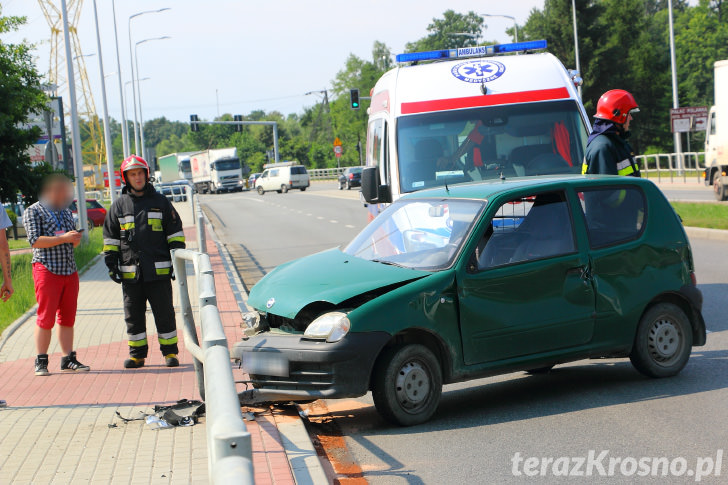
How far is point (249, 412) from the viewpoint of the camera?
695 centimetres

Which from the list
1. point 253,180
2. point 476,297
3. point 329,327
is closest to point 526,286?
point 476,297

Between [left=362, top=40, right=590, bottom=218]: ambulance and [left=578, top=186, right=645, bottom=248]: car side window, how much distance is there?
8.69 feet

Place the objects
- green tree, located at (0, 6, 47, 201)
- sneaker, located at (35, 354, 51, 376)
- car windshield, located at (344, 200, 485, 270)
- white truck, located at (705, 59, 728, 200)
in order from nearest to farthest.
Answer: car windshield, located at (344, 200, 485, 270), sneaker, located at (35, 354, 51, 376), green tree, located at (0, 6, 47, 201), white truck, located at (705, 59, 728, 200)

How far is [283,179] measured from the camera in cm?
6844

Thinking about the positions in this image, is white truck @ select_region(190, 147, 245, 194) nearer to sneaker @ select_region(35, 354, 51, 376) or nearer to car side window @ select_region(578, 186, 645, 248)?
sneaker @ select_region(35, 354, 51, 376)

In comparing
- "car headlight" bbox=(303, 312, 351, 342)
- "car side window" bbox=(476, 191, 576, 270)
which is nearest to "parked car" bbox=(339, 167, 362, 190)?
"car side window" bbox=(476, 191, 576, 270)

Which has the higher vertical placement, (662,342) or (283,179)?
(283,179)

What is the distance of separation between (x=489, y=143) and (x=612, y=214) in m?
3.18

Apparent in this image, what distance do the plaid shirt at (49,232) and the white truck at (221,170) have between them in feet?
229

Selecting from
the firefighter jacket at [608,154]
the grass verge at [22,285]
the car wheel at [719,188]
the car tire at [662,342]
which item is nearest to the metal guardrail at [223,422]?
the car tire at [662,342]

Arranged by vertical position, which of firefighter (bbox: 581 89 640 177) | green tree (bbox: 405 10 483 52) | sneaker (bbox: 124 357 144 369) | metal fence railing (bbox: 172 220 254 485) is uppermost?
green tree (bbox: 405 10 483 52)

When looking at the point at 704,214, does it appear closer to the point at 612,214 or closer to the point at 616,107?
the point at 616,107

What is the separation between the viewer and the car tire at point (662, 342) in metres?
7.45

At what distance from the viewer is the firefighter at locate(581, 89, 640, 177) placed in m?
8.72
